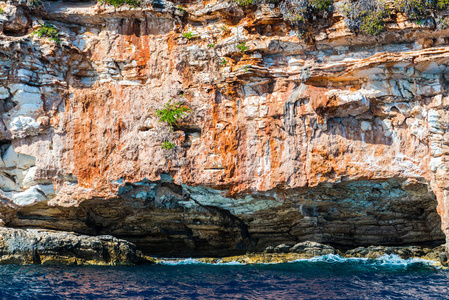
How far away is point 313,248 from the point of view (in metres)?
15.5

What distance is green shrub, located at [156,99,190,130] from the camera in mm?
14383

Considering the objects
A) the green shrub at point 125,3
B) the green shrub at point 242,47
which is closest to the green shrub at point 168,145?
the green shrub at point 242,47

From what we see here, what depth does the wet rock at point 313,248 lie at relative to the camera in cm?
1546

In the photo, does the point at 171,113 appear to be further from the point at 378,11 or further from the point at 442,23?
the point at 442,23

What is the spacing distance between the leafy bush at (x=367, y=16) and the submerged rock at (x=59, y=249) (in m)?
10.2

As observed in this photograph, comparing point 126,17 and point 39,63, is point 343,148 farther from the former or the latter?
point 39,63

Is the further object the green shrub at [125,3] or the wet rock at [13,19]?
the green shrub at [125,3]

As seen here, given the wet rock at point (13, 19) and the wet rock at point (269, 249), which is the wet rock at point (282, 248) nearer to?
the wet rock at point (269, 249)

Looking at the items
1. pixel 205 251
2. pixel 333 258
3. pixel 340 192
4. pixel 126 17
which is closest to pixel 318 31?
pixel 340 192

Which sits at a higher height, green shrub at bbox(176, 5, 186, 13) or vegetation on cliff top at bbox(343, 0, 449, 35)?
green shrub at bbox(176, 5, 186, 13)

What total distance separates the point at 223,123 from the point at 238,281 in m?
5.05

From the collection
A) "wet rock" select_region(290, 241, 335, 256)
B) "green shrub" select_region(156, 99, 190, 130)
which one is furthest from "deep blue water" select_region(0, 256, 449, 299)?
"green shrub" select_region(156, 99, 190, 130)

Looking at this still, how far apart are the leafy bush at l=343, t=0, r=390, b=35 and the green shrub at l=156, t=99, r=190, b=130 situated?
5.84 m

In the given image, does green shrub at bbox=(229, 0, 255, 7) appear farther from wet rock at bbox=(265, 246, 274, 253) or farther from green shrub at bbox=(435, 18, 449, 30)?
wet rock at bbox=(265, 246, 274, 253)
